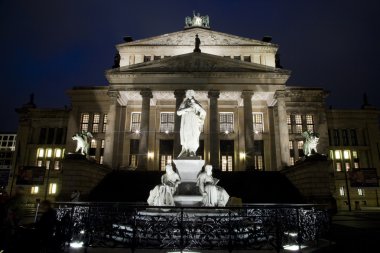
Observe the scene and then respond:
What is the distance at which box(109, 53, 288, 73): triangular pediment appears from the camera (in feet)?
131

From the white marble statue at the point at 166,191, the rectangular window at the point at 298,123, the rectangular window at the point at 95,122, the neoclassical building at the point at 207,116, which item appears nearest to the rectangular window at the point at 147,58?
the neoclassical building at the point at 207,116

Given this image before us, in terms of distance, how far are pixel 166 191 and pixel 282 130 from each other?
30242 millimetres

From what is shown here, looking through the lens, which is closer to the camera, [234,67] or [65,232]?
[65,232]

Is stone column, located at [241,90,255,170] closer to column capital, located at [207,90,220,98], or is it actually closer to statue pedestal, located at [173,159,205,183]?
column capital, located at [207,90,220,98]

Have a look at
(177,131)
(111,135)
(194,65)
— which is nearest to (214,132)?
(177,131)

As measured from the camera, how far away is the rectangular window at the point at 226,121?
45750mm

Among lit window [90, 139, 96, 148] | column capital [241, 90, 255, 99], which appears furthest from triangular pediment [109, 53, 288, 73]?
lit window [90, 139, 96, 148]

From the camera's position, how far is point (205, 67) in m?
40.2

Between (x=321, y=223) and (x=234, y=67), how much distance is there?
105 ft

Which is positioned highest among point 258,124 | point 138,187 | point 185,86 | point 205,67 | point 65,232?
point 205,67

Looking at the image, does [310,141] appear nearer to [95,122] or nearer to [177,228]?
[177,228]

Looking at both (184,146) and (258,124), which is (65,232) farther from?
(258,124)

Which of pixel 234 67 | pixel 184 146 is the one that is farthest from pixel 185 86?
pixel 184 146

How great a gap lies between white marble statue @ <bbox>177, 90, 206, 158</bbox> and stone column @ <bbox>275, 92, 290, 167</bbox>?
88.9 ft
